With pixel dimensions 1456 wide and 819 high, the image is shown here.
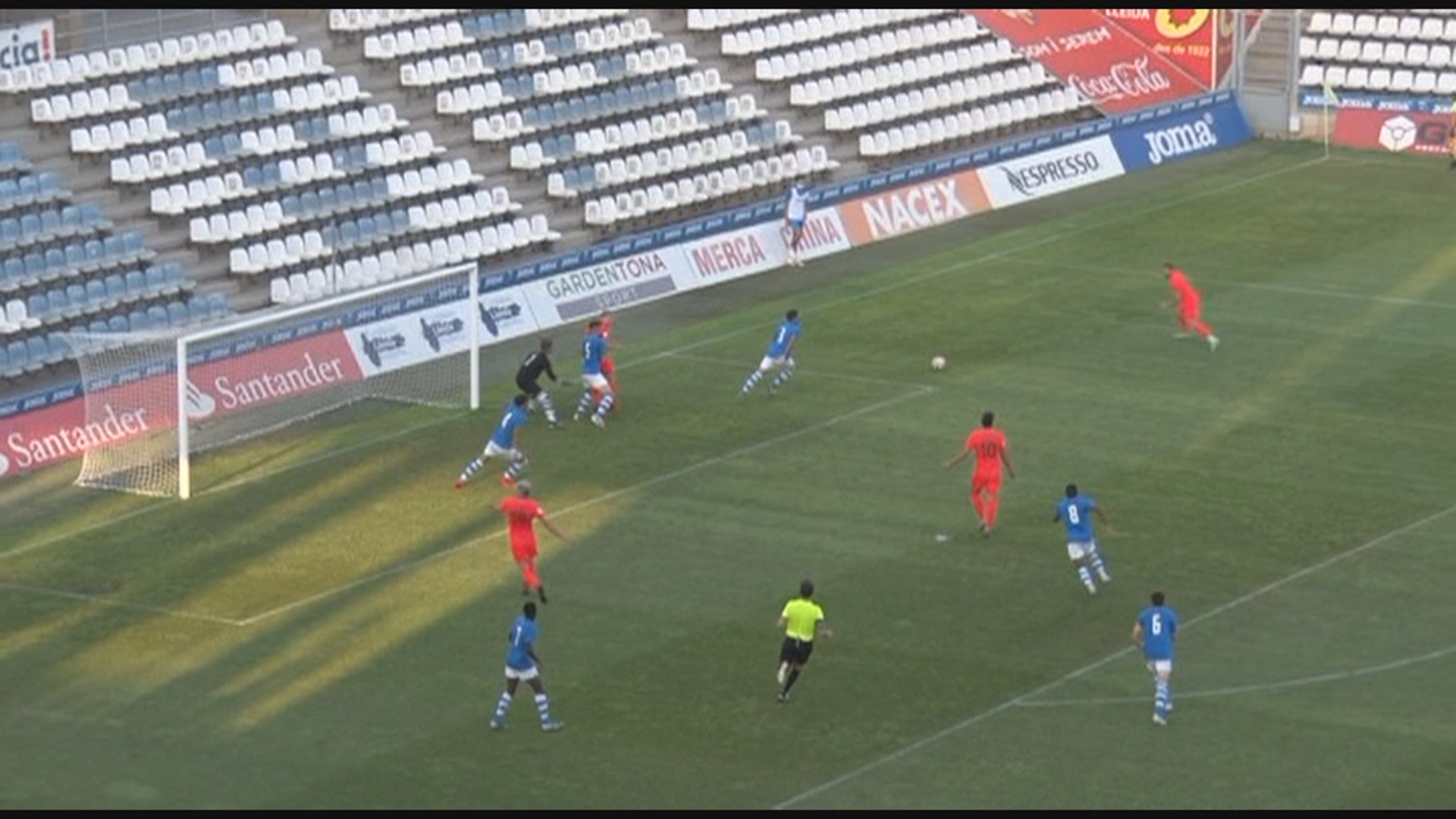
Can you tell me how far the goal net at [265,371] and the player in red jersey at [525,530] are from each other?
24.2ft

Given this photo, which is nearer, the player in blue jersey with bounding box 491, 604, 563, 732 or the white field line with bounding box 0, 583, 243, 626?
the player in blue jersey with bounding box 491, 604, 563, 732

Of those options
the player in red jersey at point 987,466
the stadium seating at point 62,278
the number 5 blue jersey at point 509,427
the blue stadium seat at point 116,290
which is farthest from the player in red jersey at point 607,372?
the blue stadium seat at point 116,290

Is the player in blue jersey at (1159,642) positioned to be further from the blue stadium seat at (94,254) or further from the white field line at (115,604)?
the blue stadium seat at (94,254)

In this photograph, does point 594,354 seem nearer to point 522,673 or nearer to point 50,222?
point 50,222

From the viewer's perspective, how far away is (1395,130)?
68.8 metres

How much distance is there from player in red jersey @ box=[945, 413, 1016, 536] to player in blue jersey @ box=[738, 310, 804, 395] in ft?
23.0

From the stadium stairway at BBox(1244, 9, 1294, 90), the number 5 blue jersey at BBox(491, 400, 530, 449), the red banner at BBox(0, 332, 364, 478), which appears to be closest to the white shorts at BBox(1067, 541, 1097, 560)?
the number 5 blue jersey at BBox(491, 400, 530, 449)

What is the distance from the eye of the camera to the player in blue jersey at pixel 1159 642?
109 ft

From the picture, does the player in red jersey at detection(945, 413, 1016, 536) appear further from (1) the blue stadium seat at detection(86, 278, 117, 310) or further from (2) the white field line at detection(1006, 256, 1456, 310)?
(2) the white field line at detection(1006, 256, 1456, 310)

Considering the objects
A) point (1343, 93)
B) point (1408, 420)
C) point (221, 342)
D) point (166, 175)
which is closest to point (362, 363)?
point (221, 342)

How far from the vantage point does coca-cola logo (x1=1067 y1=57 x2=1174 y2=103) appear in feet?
234

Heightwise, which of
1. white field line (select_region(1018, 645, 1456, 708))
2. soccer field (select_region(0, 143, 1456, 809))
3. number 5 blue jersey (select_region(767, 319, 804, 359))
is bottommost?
white field line (select_region(1018, 645, 1456, 708))

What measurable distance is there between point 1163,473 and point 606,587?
919cm

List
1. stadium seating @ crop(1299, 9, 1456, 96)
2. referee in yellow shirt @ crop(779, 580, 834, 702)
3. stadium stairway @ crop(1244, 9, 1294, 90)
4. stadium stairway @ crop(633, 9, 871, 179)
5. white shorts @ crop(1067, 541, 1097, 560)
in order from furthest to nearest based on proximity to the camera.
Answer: stadium stairway @ crop(1244, 9, 1294, 90) < stadium seating @ crop(1299, 9, 1456, 96) < stadium stairway @ crop(633, 9, 871, 179) < white shorts @ crop(1067, 541, 1097, 560) < referee in yellow shirt @ crop(779, 580, 834, 702)
